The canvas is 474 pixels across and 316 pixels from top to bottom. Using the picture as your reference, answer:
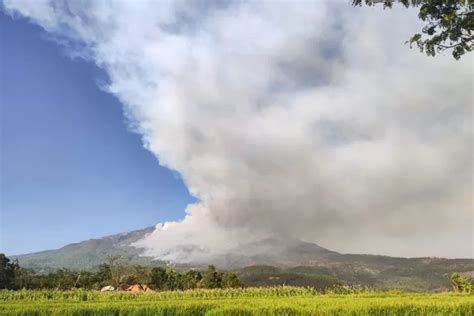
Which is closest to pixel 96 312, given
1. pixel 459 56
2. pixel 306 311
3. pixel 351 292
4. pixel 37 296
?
pixel 306 311

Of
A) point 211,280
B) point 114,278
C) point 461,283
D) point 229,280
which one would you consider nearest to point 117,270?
point 114,278

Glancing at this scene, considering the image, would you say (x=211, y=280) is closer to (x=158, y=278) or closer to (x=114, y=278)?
(x=158, y=278)

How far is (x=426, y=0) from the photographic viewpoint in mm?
15266

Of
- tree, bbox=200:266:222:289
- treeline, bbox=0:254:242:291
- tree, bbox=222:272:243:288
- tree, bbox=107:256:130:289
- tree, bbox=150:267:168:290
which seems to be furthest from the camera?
tree, bbox=107:256:130:289

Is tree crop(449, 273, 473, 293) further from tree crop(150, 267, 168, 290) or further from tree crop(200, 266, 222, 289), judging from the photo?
tree crop(150, 267, 168, 290)

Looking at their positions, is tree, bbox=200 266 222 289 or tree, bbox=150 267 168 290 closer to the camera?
tree, bbox=200 266 222 289

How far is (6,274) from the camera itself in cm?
6325

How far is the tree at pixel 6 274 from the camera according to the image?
205ft

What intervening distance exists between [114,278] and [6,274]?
13.4m

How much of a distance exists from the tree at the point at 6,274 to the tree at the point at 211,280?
24.1 metres

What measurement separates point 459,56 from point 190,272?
56.7m

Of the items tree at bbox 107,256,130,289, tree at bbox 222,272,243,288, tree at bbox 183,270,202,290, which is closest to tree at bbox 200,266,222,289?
tree at bbox 222,272,243,288

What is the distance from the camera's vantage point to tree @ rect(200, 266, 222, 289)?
205ft

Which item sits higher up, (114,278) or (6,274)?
(6,274)
